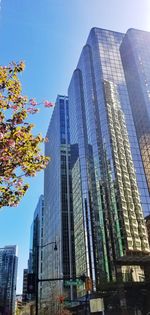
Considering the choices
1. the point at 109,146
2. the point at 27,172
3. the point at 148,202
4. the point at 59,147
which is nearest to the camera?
the point at 27,172

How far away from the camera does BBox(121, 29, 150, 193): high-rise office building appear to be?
244 feet

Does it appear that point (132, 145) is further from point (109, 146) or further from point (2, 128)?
point (2, 128)

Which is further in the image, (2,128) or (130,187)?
(130,187)

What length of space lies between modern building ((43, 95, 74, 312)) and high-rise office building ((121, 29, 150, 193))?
34712 mm

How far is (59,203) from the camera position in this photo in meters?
100

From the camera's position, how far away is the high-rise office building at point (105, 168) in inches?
2395

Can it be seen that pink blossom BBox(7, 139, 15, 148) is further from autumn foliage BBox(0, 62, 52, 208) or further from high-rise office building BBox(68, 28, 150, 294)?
high-rise office building BBox(68, 28, 150, 294)

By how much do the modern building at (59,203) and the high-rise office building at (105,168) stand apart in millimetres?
9085

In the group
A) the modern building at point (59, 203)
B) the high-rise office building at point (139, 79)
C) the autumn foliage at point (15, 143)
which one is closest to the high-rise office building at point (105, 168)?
the high-rise office building at point (139, 79)

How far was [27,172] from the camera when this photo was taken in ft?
33.2

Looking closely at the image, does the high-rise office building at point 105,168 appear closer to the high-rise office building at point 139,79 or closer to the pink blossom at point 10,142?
the high-rise office building at point 139,79

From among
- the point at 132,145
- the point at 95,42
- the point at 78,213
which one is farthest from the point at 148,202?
the point at 95,42

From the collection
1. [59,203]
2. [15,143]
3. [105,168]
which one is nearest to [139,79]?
[105,168]

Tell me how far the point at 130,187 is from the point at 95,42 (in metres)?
44.9
